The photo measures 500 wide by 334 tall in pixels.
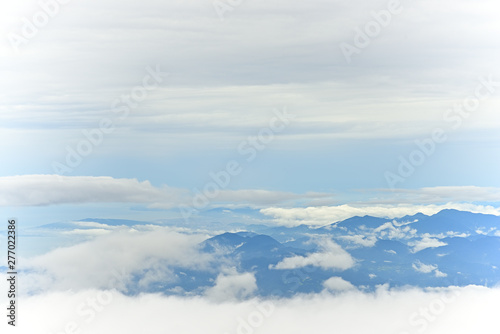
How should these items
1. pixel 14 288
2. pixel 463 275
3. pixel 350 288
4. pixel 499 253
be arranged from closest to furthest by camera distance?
pixel 14 288 < pixel 350 288 < pixel 463 275 < pixel 499 253

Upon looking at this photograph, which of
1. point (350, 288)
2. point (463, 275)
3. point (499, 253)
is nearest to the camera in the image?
point (350, 288)

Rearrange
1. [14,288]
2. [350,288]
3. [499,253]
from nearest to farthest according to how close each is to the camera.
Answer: [14,288]
[350,288]
[499,253]

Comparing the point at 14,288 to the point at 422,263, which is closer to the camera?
the point at 14,288

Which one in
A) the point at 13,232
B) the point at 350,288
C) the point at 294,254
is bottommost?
the point at 13,232

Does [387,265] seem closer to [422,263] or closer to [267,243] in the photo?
[422,263]

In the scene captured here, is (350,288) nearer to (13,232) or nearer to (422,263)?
(422,263)

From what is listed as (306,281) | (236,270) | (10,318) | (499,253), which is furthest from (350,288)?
(10,318)

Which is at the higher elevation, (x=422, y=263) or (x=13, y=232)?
(x=422, y=263)

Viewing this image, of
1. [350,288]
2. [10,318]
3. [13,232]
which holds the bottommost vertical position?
[10,318]

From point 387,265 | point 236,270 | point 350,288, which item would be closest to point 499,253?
point 387,265
